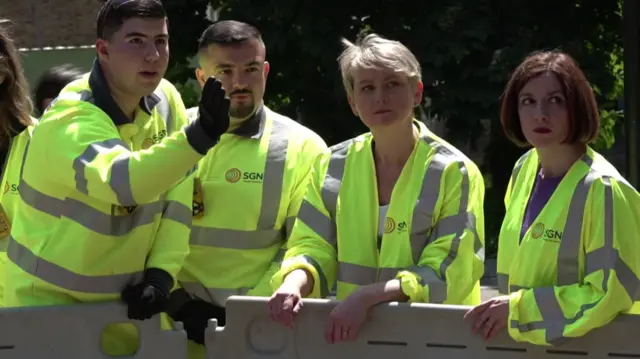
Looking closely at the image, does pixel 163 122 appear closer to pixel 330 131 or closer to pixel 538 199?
pixel 538 199

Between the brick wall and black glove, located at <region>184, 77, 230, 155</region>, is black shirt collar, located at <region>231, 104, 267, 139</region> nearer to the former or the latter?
black glove, located at <region>184, 77, 230, 155</region>

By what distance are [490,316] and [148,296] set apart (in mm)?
1095

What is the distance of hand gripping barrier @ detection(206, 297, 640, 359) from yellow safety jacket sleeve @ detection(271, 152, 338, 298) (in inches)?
6.8

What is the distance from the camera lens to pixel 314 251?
4223mm

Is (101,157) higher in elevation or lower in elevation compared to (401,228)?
higher

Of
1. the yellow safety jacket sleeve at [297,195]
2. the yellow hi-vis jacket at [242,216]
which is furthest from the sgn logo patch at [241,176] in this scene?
the yellow safety jacket sleeve at [297,195]

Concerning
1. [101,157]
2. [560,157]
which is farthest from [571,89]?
[101,157]

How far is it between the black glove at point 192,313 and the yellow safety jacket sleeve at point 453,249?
1.01 meters

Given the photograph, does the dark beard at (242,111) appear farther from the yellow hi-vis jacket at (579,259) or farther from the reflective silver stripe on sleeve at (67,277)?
the yellow hi-vis jacket at (579,259)

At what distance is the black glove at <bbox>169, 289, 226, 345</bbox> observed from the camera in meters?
4.66

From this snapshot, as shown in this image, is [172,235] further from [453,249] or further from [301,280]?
[453,249]

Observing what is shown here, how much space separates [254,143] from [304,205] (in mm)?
571

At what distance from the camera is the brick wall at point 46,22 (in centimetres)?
1360

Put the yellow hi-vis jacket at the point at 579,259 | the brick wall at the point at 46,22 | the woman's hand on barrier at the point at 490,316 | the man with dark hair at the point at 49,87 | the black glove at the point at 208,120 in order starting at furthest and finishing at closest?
1. the brick wall at the point at 46,22
2. the man with dark hair at the point at 49,87
3. the woman's hand on barrier at the point at 490,316
4. the yellow hi-vis jacket at the point at 579,259
5. the black glove at the point at 208,120
